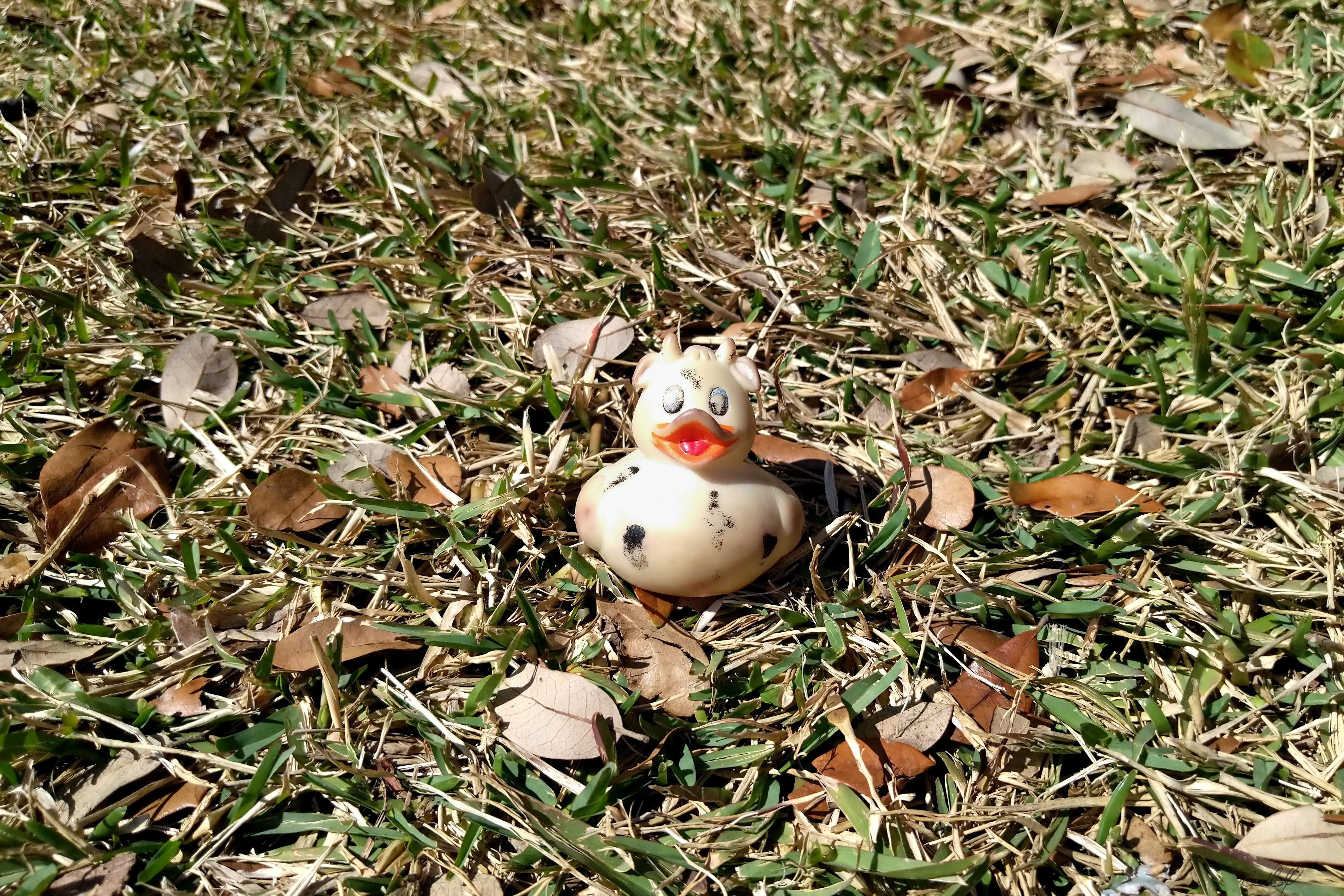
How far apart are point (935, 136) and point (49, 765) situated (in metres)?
3.21

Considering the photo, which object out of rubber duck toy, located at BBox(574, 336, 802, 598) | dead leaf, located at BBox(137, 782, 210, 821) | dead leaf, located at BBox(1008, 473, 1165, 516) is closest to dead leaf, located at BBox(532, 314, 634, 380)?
rubber duck toy, located at BBox(574, 336, 802, 598)

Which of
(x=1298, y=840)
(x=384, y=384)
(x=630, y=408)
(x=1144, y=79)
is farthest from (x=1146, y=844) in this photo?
(x=1144, y=79)

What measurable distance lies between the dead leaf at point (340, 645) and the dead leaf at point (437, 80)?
2.25m

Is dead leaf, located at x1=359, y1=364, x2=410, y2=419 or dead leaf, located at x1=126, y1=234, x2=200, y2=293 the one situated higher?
dead leaf, located at x1=126, y1=234, x2=200, y2=293

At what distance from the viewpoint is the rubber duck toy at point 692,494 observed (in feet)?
6.53

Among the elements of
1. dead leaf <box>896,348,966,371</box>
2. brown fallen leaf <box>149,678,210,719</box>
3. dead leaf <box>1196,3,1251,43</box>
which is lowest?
brown fallen leaf <box>149,678,210,719</box>

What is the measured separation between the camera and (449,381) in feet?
8.88

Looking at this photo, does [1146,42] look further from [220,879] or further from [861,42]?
[220,879]

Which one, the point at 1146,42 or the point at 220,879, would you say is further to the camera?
the point at 1146,42

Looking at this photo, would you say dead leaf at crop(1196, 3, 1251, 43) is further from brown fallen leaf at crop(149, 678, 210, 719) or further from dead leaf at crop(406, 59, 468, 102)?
brown fallen leaf at crop(149, 678, 210, 719)

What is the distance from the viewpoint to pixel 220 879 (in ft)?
6.20

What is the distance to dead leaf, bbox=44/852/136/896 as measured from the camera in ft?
6.01

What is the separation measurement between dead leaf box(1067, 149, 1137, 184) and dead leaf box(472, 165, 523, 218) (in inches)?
73.6

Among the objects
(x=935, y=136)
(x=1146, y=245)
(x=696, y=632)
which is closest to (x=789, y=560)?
(x=696, y=632)
